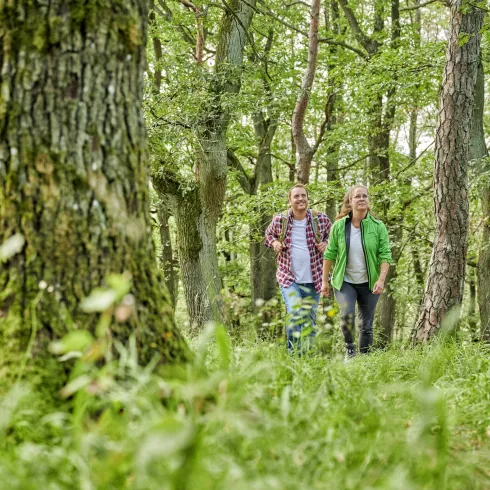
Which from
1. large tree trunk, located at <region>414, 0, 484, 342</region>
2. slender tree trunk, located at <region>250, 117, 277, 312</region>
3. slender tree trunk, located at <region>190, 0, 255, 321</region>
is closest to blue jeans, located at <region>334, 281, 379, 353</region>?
large tree trunk, located at <region>414, 0, 484, 342</region>

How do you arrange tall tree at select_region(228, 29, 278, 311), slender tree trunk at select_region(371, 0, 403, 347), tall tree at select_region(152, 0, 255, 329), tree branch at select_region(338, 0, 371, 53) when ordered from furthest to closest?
tall tree at select_region(228, 29, 278, 311), tree branch at select_region(338, 0, 371, 53), slender tree trunk at select_region(371, 0, 403, 347), tall tree at select_region(152, 0, 255, 329)

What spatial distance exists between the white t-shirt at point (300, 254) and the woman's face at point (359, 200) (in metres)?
0.60

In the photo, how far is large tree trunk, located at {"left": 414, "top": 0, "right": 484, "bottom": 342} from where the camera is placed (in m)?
5.67

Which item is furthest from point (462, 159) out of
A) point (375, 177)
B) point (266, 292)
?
point (266, 292)

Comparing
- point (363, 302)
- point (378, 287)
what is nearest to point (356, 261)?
point (378, 287)

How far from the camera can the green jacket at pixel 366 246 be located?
18.0 ft

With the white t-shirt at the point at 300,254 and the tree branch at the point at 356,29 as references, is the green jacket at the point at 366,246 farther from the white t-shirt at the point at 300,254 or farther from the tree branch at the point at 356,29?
the tree branch at the point at 356,29

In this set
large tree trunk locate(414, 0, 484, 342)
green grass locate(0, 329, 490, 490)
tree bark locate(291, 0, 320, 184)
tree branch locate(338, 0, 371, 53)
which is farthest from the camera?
tree branch locate(338, 0, 371, 53)

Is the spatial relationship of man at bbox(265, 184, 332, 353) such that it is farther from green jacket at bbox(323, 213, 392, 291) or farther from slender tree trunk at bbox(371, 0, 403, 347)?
slender tree trunk at bbox(371, 0, 403, 347)

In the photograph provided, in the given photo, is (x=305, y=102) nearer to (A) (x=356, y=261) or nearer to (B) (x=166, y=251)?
(A) (x=356, y=261)

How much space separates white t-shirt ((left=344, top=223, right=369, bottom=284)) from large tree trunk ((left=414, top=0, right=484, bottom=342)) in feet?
3.03

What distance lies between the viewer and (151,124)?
8.16 meters

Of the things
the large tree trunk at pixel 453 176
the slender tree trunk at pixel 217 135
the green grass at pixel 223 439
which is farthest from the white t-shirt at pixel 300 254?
the green grass at pixel 223 439

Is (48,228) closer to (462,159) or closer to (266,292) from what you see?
(462,159)
